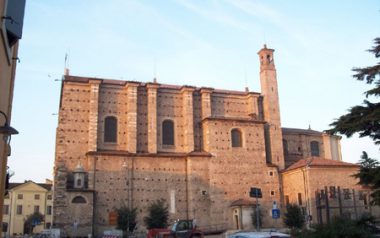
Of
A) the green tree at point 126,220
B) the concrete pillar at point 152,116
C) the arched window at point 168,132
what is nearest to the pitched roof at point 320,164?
the arched window at point 168,132

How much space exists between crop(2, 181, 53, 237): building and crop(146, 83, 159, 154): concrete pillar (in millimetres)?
31208

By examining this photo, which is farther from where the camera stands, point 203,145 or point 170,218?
point 203,145

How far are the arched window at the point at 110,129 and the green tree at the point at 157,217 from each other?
8.45m

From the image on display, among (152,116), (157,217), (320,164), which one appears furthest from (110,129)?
(320,164)

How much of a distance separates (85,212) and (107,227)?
2505 millimetres

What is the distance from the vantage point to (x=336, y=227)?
1073 centimetres

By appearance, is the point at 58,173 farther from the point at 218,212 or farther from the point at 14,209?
the point at 14,209

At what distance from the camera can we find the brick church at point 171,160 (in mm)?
39594

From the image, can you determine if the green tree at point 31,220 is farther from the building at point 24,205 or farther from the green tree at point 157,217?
the green tree at point 157,217

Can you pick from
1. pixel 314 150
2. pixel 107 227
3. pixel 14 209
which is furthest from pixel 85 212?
pixel 14 209

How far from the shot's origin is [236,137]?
44.9 metres

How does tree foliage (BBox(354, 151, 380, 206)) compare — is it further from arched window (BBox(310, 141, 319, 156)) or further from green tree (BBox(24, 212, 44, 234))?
green tree (BBox(24, 212, 44, 234))

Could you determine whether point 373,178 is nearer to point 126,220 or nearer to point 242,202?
point 126,220

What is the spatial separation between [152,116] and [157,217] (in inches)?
425
